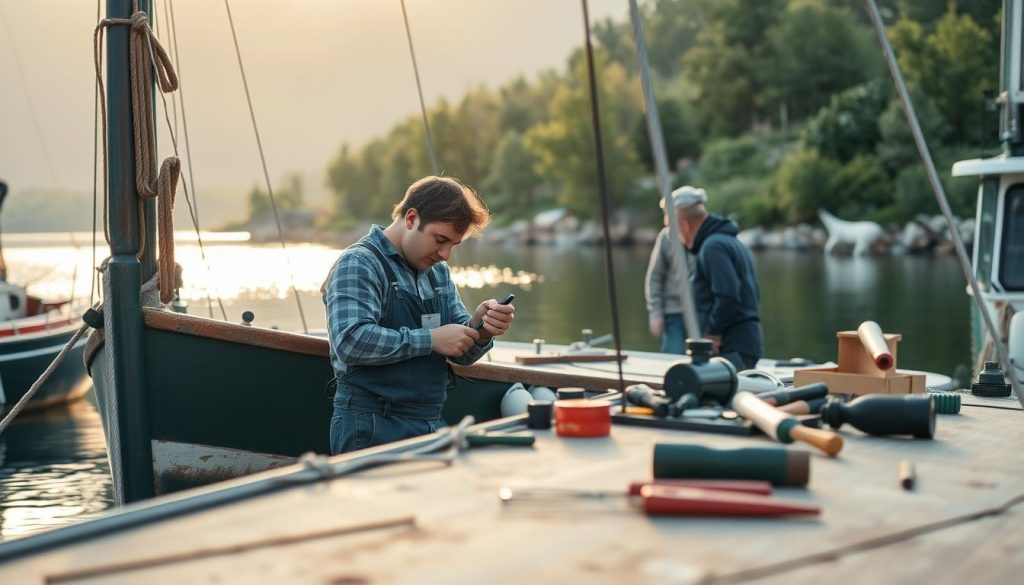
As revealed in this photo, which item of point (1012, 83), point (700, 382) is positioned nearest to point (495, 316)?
point (700, 382)

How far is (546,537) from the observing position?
2.15 metres

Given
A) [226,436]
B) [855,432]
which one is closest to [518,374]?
[226,436]

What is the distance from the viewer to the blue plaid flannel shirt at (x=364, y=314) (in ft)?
13.4

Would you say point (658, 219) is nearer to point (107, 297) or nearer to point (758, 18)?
point (758, 18)

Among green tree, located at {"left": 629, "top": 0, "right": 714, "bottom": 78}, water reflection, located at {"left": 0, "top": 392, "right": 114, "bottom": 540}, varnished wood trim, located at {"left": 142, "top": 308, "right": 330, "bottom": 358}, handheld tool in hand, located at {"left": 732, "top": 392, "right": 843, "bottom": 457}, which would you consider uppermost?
green tree, located at {"left": 629, "top": 0, "right": 714, "bottom": 78}

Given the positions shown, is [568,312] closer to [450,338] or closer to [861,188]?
[450,338]

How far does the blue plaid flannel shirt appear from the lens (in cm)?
408

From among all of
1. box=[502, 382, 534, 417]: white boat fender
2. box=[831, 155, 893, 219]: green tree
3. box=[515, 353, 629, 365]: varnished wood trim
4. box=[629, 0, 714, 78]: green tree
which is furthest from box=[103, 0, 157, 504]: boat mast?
box=[629, 0, 714, 78]: green tree

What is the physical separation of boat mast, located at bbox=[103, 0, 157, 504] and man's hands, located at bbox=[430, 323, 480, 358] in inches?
68.5

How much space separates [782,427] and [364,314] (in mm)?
1679

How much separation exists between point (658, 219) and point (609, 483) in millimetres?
74822

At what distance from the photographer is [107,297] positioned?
535 cm

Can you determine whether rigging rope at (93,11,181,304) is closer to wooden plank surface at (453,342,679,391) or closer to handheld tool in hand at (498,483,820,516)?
wooden plank surface at (453,342,679,391)

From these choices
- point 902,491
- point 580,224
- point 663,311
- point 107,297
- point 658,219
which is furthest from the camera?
point 580,224
